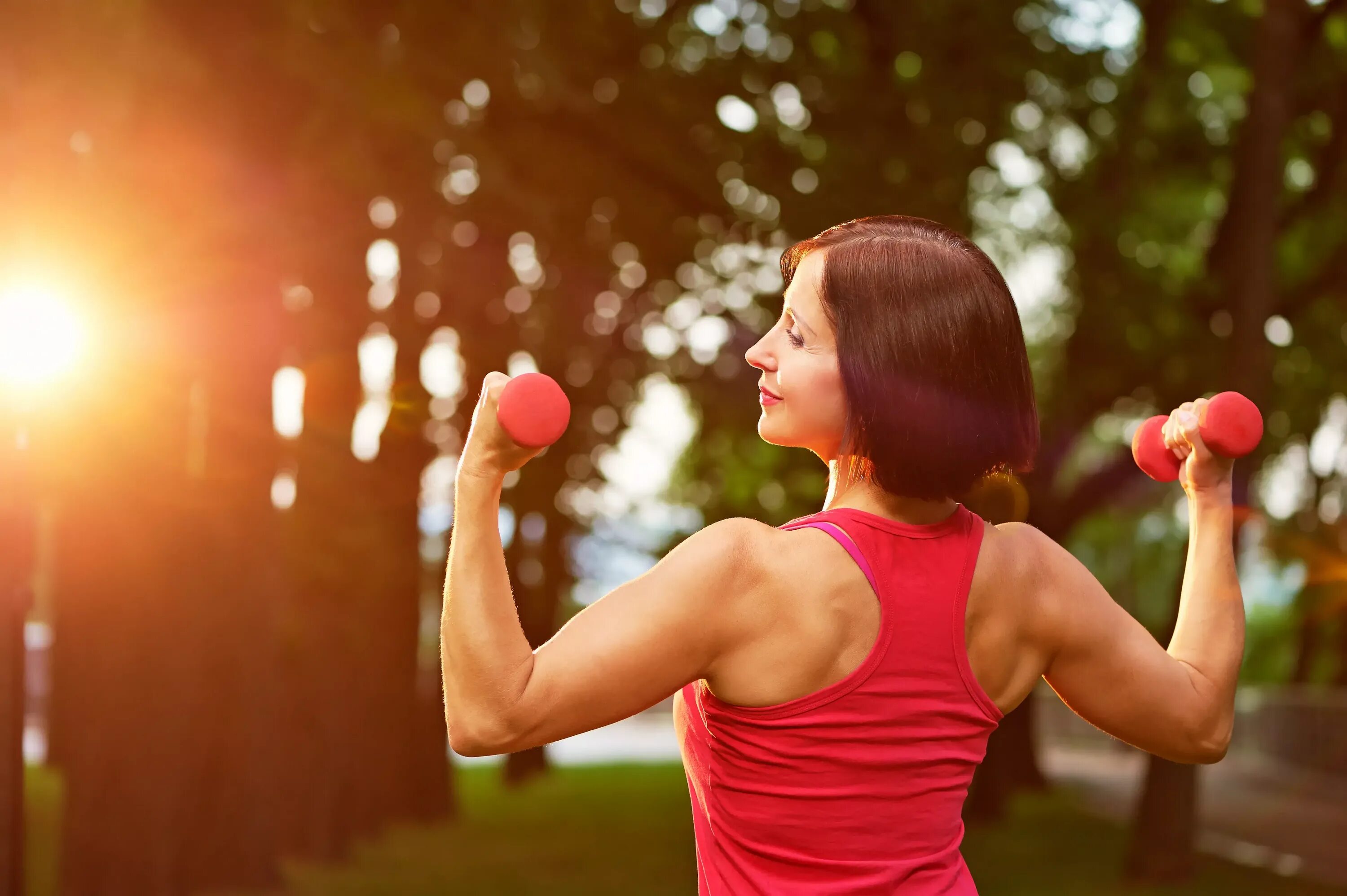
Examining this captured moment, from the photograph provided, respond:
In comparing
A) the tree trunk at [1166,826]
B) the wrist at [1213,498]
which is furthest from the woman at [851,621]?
the tree trunk at [1166,826]

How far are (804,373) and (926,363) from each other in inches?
6.9

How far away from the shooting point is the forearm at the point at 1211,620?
86.5 inches

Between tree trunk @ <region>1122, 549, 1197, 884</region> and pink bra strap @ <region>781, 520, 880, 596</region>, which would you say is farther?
tree trunk @ <region>1122, 549, 1197, 884</region>

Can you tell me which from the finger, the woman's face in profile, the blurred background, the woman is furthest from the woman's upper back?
the blurred background

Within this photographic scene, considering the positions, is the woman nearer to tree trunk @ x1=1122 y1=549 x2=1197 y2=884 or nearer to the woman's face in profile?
the woman's face in profile

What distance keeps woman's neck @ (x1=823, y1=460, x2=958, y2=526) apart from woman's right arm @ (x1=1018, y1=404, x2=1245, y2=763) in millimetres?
154

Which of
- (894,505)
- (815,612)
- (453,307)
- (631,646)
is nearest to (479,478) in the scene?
(631,646)

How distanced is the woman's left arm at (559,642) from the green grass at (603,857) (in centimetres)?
1024

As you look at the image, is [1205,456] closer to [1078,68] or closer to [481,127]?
[481,127]

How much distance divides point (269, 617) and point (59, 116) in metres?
5.03

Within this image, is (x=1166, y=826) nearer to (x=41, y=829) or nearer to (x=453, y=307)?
(x=453, y=307)

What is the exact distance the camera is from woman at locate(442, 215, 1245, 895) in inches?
68.8

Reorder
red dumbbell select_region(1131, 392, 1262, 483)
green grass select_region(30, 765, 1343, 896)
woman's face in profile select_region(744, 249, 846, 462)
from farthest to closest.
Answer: green grass select_region(30, 765, 1343, 896)
red dumbbell select_region(1131, 392, 1262, 483)
woman's face in profile select_region(744, 249, 846, 462)

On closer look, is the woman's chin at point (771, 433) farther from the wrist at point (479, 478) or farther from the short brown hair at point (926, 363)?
the wrist at point (479, 478)
